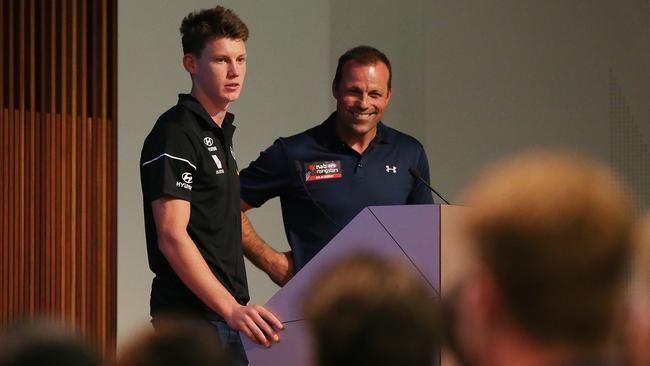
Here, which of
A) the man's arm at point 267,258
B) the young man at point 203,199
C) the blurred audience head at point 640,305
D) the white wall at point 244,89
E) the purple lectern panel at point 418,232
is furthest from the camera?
the white wall at point 244,89

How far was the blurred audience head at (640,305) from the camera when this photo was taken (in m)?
0.92

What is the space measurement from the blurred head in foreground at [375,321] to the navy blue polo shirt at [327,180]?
8.29 feet

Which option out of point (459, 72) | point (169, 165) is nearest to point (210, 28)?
point (169, 165)

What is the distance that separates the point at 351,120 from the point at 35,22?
2.06 m

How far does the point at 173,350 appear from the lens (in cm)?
74

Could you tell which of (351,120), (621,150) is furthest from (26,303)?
(621,150)

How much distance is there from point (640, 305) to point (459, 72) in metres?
5.48

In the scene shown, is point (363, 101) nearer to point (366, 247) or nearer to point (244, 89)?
point (366, 247)

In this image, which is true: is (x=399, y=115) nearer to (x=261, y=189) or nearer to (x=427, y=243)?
(x=261, y=189)

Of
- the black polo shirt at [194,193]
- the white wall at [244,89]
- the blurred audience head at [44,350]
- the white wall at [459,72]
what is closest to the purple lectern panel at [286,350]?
the black polo shirt at [194,193]

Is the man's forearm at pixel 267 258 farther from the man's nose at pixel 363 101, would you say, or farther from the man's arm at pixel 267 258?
the man's nose at pixel 363 101

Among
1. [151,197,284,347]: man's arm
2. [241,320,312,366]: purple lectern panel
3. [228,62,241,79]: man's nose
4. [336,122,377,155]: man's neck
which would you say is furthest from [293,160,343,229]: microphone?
[241,320,312,366]: purple lectern panel

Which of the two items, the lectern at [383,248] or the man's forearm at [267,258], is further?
the man's forearm at [267,258]

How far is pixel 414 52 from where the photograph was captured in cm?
627
